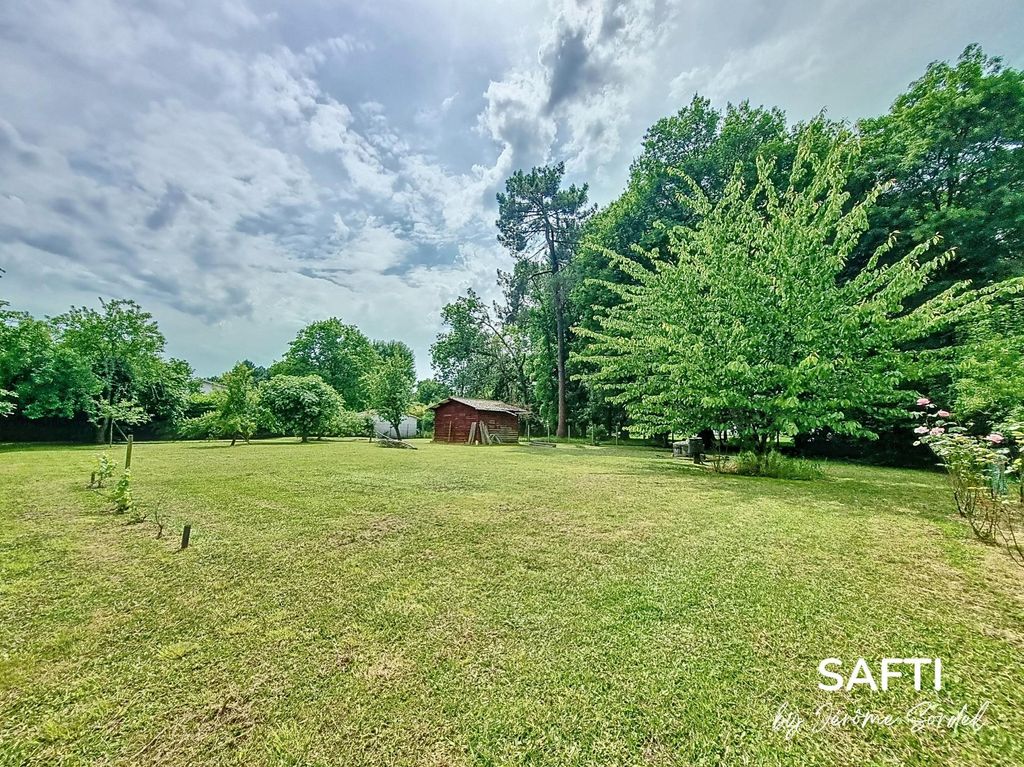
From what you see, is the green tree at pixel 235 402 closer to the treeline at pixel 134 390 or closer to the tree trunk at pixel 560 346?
the treeline at pixel 134 390

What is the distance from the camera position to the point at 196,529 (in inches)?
167

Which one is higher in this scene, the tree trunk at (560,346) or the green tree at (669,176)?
the green tree at (669,176)

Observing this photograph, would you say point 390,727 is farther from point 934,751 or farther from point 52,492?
point 52,492

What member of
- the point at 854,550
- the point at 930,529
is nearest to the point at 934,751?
the point at 854,550

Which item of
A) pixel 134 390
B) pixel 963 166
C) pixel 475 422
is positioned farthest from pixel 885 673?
pixel 134 390

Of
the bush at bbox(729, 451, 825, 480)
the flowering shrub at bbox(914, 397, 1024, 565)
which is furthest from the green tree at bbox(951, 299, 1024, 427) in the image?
the bush at bbox(729, 451, 825, 480)

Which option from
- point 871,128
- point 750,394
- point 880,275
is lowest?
point 750,394

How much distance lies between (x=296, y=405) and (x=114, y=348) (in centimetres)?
972

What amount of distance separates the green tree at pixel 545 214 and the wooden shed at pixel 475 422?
14.4 feet

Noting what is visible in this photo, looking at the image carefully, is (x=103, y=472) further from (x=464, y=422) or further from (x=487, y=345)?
(x=487, y=345)

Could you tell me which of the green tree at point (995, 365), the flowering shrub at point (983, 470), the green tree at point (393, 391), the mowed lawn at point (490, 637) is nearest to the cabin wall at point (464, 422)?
the green tree at point (393, 391)

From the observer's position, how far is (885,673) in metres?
1.91

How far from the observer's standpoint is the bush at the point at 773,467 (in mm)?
8141

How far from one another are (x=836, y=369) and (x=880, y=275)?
2.04 meters
